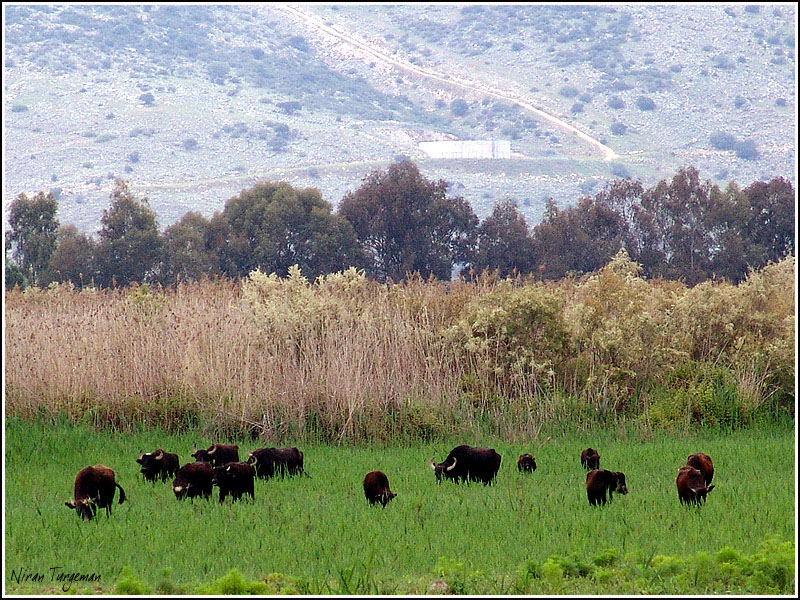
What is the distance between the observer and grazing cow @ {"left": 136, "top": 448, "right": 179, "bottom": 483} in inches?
320

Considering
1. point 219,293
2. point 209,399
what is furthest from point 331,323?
point 219,293

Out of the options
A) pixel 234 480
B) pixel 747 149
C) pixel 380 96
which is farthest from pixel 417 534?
pixel 380 96

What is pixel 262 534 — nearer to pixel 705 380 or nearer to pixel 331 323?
pixel 331 323

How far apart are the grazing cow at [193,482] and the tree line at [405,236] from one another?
Answer: 2102 centimetres

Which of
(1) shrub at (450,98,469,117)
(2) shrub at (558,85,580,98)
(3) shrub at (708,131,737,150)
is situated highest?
(2) shrub at (558,85,580,98)

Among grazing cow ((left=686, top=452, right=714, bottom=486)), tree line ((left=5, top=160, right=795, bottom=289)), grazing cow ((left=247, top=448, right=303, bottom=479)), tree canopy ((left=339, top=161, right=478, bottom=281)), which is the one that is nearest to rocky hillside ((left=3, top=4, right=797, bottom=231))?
tree canopy ((left=339, top=161, right=478, bottom=281))

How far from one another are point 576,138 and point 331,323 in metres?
48.2

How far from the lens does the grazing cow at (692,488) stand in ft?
22.5

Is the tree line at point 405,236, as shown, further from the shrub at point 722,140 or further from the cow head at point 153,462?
the cow head at point 153,462

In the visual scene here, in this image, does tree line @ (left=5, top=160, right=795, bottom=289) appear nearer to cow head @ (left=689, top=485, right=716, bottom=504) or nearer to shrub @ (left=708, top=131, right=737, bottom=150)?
shrub @ (left=708, top=131, right=737, bottom=150)

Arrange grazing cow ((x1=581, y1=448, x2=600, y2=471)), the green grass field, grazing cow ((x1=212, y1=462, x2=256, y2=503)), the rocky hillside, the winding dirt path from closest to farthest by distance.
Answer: the green grass field, grazing cow ((x1=212, y1=462, x2=256, y2=503)), grazing cow ((x1=581, y1=448, x2=600, y2=471)), the rocky hillside, the winding dirt path

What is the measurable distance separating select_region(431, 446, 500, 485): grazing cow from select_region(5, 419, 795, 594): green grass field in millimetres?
133

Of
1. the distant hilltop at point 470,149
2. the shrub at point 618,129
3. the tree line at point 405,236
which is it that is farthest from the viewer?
the distant hilltop at point 470,149

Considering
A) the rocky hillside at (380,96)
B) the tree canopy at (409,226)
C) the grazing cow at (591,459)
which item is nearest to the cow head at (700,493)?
the grazing cow at (591,459)
